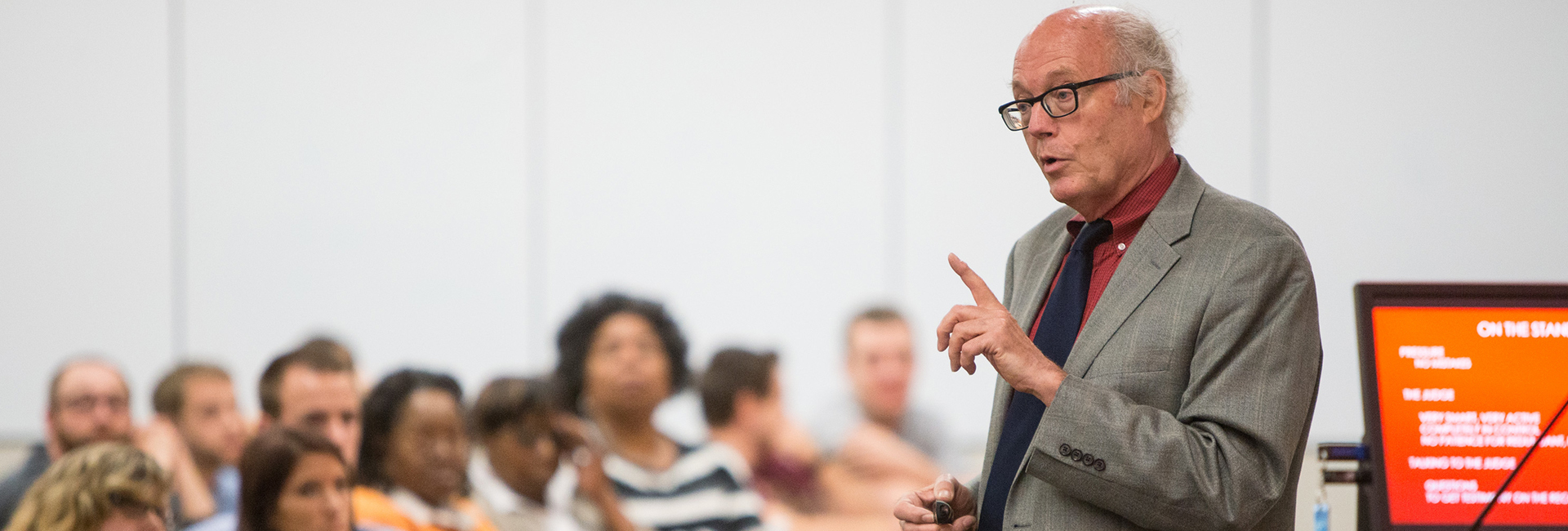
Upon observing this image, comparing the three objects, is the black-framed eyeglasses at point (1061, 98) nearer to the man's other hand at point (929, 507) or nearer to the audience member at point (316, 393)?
the man's other hand at point (929, 507)

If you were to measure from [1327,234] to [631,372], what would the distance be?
8.62ft

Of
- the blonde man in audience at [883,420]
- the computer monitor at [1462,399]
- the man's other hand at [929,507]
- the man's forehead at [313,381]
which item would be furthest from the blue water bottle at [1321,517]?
the man's forehead at [313,381]

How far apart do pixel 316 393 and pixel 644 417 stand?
1.14 metres

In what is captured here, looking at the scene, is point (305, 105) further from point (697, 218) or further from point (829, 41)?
point (829, 41)

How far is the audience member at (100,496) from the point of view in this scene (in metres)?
2.49

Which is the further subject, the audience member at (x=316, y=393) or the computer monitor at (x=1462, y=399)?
the audience member at (x=316, y=393)

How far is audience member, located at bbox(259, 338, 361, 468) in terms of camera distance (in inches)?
142

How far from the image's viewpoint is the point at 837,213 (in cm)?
425

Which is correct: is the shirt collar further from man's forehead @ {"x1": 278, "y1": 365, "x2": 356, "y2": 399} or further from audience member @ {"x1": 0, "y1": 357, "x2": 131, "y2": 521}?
audience member @ {"x1": 0, "y1": 357, "x2": 131, "y2": 521}

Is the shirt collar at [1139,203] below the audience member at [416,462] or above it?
above

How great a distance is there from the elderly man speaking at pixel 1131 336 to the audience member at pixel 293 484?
2.07 meters

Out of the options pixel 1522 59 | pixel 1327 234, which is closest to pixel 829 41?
pixel 1327 234

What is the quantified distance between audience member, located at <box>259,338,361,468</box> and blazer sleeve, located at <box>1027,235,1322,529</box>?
304 centimetres

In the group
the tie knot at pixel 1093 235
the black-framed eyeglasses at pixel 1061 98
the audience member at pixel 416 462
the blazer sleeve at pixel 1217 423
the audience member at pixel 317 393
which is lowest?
the audience member at pixel 416 462
